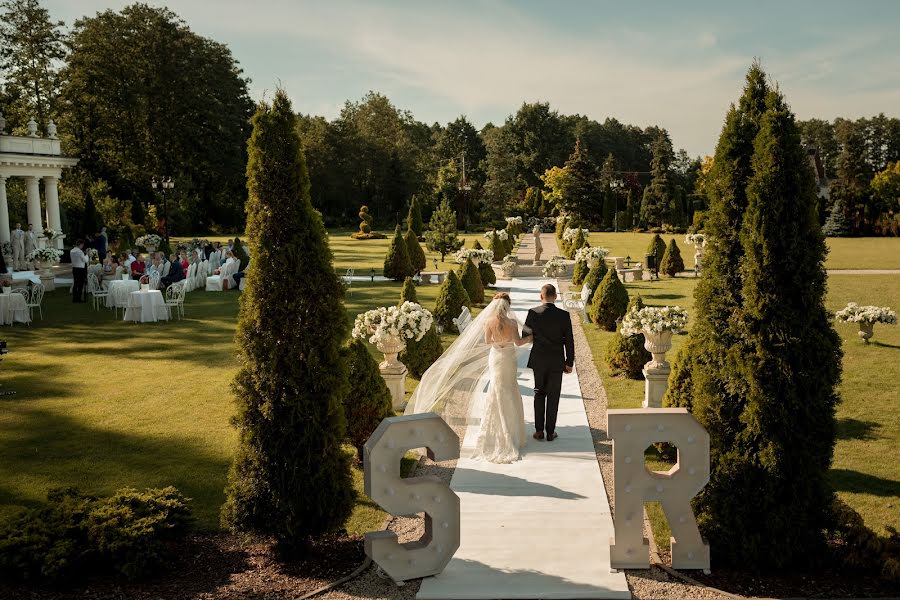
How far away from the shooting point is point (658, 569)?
561cm

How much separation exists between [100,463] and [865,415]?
385 inches

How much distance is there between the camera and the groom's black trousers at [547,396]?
8.64 meters

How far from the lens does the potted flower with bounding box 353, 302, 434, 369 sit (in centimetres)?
998

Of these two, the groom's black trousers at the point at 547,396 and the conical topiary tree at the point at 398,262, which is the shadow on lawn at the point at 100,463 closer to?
the groom's black trousers at the point at 547,396

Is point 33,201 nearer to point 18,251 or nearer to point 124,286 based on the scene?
point 18,251

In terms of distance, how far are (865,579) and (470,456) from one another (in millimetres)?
4108

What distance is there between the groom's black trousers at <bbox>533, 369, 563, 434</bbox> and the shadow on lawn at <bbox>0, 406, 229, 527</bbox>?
12.1 feet

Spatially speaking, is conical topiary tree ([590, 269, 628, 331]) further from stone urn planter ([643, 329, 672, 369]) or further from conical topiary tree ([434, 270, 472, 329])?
stone urn planter ([643, 329, 672, 369])

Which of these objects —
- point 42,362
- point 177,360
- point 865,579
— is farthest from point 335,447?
point 42,362

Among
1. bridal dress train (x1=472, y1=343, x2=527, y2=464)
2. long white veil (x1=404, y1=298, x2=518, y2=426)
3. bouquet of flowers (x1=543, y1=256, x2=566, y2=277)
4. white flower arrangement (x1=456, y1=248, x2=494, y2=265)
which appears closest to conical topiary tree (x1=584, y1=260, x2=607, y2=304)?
white flower arrangement (x1=456, y1=248, x2=494, y2=265)

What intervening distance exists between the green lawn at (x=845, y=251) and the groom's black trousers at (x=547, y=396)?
24.6 metres

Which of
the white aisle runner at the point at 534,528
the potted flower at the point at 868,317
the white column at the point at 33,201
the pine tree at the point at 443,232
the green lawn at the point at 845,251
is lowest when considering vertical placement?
the white aisle runner at the point at 534,528

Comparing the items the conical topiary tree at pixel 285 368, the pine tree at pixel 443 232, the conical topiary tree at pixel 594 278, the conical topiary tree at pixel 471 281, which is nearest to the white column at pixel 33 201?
the pine tree at pixel 443 232

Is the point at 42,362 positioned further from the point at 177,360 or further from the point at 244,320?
the point at 244,320
